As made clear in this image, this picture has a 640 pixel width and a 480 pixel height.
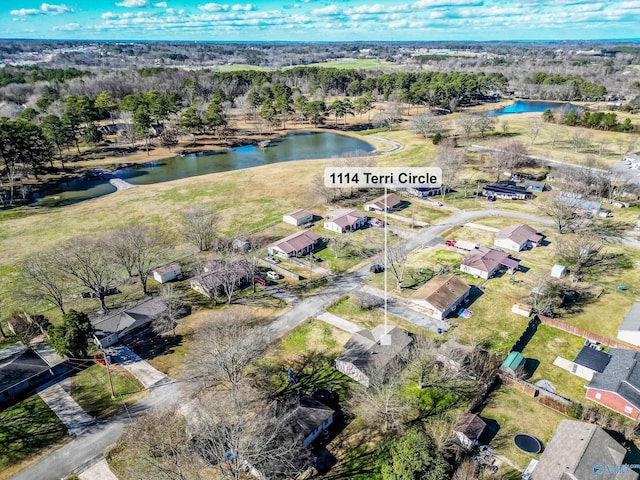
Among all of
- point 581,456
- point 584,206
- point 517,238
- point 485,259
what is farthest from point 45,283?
point 584,206

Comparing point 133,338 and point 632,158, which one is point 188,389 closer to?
point 133,338

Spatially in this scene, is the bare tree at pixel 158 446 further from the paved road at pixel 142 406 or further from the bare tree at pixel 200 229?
the bare tree at pixel 200 229

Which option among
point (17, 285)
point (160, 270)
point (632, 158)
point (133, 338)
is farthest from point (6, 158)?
point (632, 158)

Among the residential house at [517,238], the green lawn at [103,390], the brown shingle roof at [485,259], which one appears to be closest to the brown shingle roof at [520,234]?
the residential house at [517,238]

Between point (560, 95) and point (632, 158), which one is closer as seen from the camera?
point (632, 158)

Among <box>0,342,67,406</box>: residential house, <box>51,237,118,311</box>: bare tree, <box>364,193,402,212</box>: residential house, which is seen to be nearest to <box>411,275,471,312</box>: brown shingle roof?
<box>364,193,402,212</box>: residential house

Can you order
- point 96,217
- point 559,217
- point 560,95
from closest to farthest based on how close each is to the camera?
1. point 559,217
2. point 96,217
3. point 560,95

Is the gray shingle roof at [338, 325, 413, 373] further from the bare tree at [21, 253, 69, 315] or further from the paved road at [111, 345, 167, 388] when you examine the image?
the bare tree at [21, 253, 69, 315]
